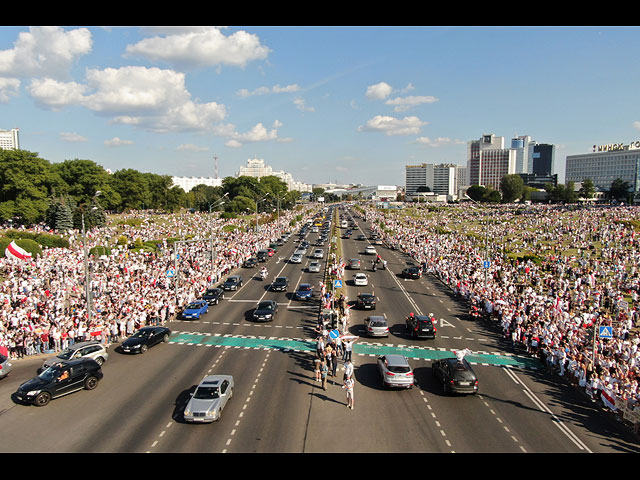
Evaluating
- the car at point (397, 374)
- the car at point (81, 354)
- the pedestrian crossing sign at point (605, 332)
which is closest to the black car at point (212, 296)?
the car at point (81, 354)

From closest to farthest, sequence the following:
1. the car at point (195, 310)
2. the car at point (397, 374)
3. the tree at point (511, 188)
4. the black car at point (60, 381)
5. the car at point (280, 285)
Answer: the black car at point (60, 381) < the car at point (397, 374) < the car at point (195, 310) < the car at point (280, 285) < the tree at point (511, 188)

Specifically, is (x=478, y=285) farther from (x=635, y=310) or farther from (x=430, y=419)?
(x=430, y=419)

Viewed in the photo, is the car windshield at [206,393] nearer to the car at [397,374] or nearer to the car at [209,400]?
the car at [209,400]

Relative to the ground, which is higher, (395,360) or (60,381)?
(395,360)

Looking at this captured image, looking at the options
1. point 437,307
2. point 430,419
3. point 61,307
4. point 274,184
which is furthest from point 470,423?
point 274,184

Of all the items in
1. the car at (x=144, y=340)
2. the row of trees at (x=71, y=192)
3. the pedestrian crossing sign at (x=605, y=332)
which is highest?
the row of trees at (x=71, y=192)

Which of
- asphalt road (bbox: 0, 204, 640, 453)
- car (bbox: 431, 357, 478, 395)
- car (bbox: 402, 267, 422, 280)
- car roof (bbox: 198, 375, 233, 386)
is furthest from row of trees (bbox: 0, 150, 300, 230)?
car (bbox: 431, 357, 478, 395)

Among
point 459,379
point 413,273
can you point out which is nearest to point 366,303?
point 413,273

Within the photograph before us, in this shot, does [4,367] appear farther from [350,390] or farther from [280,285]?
[280,285]
